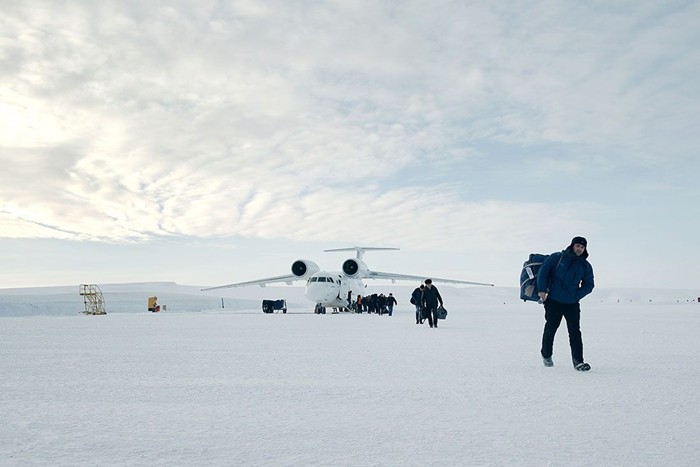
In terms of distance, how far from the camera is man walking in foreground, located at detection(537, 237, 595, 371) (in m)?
7.08

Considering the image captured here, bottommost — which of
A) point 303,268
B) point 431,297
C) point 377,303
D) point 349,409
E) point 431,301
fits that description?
point 349,409

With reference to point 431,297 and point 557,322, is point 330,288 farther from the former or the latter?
point 557,322

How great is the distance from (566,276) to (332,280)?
25.8m

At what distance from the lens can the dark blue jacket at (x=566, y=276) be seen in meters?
7.09

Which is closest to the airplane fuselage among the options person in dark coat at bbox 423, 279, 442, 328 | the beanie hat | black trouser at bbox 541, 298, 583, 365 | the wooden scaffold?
the wooden scaffold

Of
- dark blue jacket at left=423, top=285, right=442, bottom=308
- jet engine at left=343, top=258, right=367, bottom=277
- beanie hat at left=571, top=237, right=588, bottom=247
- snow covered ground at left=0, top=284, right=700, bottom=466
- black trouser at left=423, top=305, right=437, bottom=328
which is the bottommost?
snow covered ground at left=0, top=284, right=700, bottom=466

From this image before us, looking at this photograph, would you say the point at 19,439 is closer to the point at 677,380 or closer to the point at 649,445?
the point at 649,445

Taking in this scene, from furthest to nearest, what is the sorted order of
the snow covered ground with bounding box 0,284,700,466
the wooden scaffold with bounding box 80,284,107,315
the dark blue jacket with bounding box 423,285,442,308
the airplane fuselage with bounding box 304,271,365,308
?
the wooden scaffold with bounding box 80,284,107,315, the airplane fuselage with bounding box 304,271,365,308, the dark blue jacket with bounding box 423,285,442,308, the snow covered ground with bounding box 0,284,700,466

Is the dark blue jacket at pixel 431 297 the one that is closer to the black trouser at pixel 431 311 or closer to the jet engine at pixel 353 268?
the black trouser at pixel 431 311

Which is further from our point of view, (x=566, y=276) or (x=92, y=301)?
(x=92, y=301)

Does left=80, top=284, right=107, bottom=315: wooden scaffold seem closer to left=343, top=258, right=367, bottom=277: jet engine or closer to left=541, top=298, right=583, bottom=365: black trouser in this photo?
left=343, top=258, right=367, bottom=277: jet engine

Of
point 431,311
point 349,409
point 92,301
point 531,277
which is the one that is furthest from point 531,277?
point 92,301

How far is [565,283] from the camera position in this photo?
7113mm

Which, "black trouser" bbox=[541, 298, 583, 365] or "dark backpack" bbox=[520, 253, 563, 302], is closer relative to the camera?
"black trouser" bbox=[541, 298, 583, 365]
